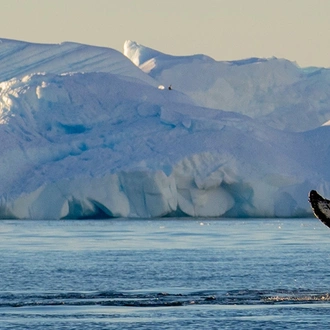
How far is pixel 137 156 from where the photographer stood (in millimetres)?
41250

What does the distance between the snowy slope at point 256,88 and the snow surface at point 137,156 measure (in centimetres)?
950

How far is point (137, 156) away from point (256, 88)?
19.4 metres

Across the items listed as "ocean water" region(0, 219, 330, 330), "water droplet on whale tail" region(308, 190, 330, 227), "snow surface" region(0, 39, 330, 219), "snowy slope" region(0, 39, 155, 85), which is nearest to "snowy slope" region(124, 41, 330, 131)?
"snowy slope" region(0, 39, 155, 85)

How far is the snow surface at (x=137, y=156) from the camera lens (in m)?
40.7

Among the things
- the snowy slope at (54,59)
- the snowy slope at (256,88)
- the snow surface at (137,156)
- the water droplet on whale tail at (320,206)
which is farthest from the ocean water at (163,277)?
the snowy slope at (256,88)

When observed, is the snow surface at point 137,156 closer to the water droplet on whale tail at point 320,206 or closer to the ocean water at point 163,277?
the ocean water at point 163,277

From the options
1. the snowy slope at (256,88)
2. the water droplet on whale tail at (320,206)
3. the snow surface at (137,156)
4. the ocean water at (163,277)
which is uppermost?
the snowy slope at (256,88)

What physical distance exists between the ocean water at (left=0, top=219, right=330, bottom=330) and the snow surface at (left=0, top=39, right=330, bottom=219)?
72.3 inches

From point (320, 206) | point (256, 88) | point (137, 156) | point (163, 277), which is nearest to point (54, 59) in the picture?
point (256, 88)

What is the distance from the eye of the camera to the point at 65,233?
35969 mm

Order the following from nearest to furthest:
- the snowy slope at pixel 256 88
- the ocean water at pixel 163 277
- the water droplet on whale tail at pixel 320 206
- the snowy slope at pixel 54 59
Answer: the water droplet on whale tail at pixel 320 206 < the ocean water at pixel 163 277 < the snowy slope at pixel 54 59 < the snowy slope at pixel 256 88

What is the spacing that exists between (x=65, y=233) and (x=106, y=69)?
745 inches

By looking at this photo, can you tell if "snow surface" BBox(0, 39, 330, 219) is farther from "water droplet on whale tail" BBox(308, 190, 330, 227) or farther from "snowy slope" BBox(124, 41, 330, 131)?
"water droplet on whale tail" BBox(308, 190, 330, 227)

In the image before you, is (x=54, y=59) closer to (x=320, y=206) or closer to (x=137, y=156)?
(x=137, y=156)
